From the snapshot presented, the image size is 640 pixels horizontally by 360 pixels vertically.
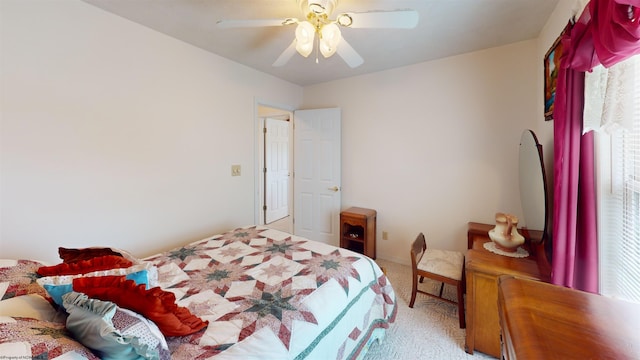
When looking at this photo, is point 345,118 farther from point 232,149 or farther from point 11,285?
point 11,285

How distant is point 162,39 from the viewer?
7.05ft

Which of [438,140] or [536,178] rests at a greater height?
[438,140]

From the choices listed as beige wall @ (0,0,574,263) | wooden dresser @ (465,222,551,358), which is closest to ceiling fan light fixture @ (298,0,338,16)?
beige wall @ (0,0,574,263)

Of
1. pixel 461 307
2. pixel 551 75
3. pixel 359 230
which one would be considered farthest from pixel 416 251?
pixel 551 75

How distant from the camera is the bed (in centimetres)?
70

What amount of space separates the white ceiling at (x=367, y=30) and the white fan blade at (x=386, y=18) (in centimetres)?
33

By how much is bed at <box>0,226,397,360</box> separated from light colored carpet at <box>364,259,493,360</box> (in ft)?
0.51

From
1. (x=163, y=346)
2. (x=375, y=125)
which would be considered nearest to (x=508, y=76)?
(x=375, y=125)

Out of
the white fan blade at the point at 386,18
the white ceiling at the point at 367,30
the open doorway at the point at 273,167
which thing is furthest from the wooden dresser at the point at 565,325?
the open doorway at the point at 273,167

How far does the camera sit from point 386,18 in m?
1.36

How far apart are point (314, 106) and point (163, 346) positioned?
131 inches

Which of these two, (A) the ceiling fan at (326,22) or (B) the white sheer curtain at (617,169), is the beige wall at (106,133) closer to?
(A) the ceiling fan at (326,22)

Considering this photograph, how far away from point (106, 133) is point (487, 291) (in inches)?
117

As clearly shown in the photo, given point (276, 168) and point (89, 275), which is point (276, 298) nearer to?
point (89, 275)
